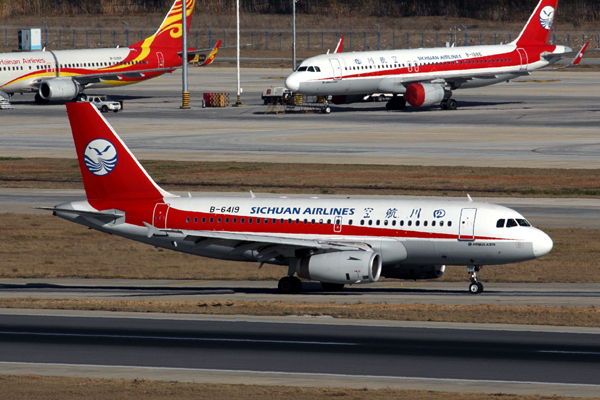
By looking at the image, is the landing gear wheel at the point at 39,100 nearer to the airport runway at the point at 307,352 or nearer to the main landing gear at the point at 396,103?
the main landing gear at the point at 396,103

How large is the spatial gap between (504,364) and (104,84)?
323ft

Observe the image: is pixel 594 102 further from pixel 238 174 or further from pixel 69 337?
pixel 69 337

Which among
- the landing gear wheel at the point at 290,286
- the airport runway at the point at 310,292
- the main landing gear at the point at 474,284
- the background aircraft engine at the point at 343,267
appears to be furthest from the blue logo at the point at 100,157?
the main landing gear at the point at 474,284

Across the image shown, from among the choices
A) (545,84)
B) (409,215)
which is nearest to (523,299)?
(409,215)

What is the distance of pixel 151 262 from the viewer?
1886 inches

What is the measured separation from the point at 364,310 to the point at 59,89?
282 feet

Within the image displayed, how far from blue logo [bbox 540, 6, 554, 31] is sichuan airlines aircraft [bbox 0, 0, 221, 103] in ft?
140

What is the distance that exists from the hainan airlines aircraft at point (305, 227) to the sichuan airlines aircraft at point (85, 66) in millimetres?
72968

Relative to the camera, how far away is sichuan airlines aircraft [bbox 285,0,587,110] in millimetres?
102062

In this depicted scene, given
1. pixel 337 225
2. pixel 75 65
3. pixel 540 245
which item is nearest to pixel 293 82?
pixel 75 65

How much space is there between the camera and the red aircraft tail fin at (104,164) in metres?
43.0

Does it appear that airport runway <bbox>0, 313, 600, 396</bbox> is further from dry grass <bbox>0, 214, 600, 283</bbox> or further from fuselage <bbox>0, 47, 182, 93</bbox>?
fuselage <bbox>0, 47, 182, 93</bbox>

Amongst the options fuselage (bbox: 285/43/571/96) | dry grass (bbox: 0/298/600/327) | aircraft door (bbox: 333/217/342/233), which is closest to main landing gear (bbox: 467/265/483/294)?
dry grass (bbox: 0/298/600/327)

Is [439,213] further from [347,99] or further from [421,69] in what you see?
[347,99]
